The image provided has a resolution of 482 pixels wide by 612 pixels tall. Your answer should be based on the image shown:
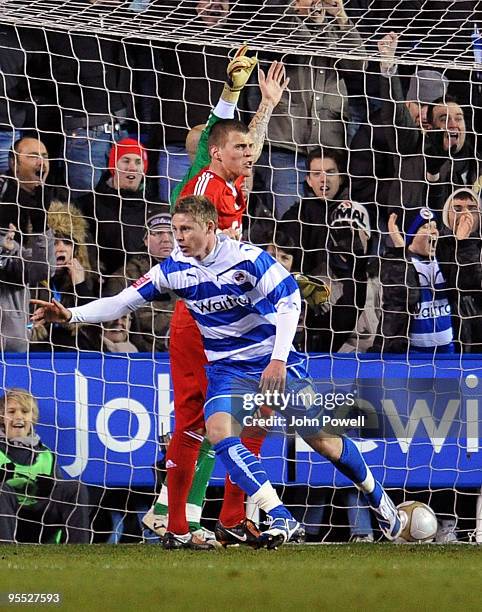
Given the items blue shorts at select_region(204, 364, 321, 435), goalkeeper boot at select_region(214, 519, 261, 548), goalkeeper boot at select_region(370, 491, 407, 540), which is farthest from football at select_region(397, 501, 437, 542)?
goalkeeper boot at select_region(214, 519, 261, 548)

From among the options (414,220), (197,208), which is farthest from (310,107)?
(197,208)

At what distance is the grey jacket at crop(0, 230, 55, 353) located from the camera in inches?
206

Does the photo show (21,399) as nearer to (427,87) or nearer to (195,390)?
(195,390)

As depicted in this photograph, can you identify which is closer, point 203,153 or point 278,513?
point 278,513

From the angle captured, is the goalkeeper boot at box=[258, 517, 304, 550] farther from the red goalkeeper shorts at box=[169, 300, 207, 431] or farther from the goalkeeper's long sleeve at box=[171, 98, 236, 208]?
the goalkeeper's long sleeve at box=[171, 98, 236, 208]

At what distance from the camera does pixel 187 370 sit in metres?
4.71

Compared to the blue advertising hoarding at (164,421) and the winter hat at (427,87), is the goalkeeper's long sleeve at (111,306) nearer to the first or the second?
the blue advertising hoarding at (164,421)

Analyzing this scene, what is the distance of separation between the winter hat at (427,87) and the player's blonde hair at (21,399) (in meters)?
2.38

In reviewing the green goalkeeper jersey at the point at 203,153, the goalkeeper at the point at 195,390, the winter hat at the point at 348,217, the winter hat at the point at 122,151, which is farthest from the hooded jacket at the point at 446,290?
the winter hat at the point at 122,151

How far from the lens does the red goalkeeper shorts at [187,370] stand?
470 centimetres

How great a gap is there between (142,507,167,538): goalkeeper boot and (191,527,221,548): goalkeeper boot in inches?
7.4

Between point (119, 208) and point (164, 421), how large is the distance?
1050 millimetres

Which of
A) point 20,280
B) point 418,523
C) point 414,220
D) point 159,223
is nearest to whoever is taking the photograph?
point 418,523

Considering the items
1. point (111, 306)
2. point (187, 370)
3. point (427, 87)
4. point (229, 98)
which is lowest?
point (187, 370)
